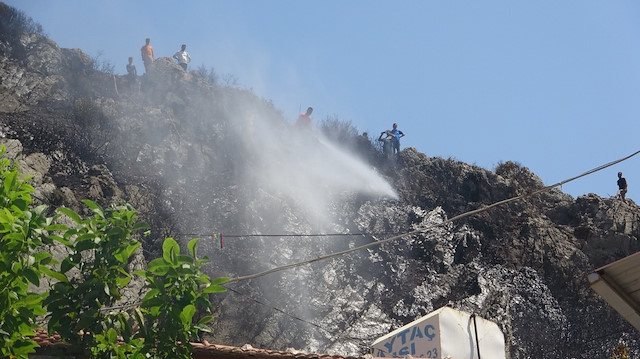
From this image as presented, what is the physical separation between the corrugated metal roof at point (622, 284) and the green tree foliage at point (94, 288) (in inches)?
142

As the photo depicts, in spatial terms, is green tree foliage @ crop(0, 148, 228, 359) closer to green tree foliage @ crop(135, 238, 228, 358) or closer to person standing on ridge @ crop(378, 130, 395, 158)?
green tree foliage @ crop(135, 238, 228, 358)

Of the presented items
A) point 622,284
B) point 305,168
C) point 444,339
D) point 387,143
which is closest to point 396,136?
point 387,143

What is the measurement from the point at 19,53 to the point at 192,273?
77.0 feet

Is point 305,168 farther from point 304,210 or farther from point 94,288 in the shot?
point 94,288

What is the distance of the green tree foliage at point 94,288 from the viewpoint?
7082 millimetres

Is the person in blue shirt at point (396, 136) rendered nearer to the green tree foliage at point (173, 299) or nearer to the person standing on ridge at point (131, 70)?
the person standing on ridge at point (131, 70)

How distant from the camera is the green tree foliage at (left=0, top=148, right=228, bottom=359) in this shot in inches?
279

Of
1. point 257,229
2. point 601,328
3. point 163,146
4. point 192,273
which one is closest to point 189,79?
point 163,146

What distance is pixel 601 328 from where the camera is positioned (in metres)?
23.0

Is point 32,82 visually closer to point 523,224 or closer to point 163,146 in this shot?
point 163,146

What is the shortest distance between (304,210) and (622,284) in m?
19.5

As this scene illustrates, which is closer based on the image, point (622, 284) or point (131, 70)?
point (622, 284)

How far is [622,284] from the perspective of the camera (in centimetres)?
719

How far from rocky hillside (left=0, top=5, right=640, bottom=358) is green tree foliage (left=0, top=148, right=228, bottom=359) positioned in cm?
1225
